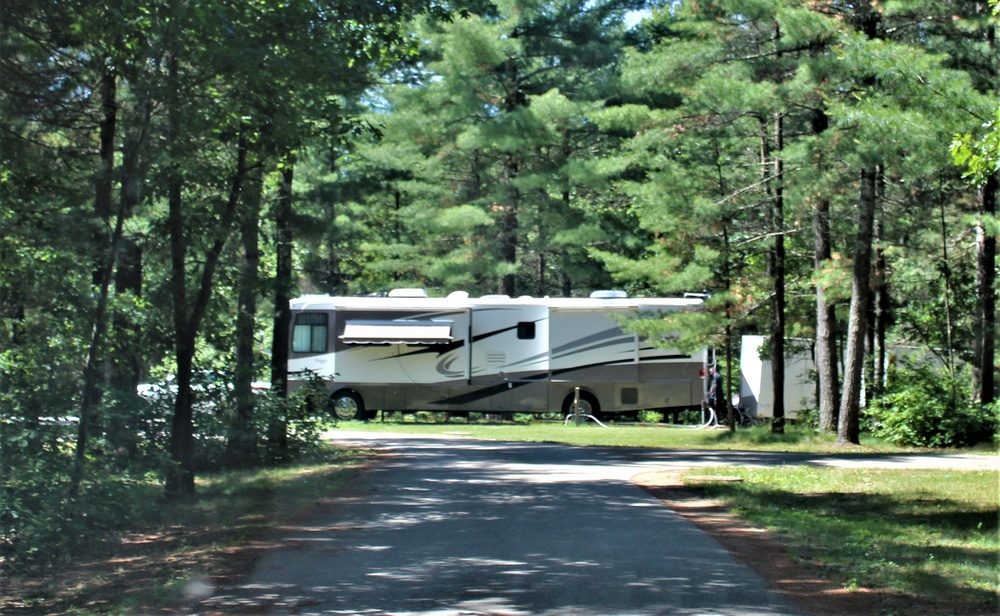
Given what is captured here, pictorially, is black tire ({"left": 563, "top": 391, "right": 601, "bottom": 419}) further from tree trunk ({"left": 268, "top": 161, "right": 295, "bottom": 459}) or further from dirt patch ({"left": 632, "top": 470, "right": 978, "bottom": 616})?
dirt patch ({"left": 632, "top": 470, "right": 978, "bottom": 616})

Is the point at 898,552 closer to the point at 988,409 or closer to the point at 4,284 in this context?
the point at 4,284

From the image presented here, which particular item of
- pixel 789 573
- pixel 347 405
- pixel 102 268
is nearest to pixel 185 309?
pixel 102 268

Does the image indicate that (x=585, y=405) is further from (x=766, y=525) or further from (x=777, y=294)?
(x=766, y=525)

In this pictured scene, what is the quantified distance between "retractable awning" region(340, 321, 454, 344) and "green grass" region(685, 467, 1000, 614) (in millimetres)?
12893

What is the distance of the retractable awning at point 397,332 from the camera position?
2617cm

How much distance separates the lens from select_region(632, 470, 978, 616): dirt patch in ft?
21.5

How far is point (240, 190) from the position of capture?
11.0 metres

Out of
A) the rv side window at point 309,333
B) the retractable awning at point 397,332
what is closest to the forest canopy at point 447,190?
the retractable awning at point 397,332

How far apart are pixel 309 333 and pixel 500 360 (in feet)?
16.1

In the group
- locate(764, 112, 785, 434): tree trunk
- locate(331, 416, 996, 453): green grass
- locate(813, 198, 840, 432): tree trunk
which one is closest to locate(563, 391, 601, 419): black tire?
locate(331, 416, 996, 453): green grass

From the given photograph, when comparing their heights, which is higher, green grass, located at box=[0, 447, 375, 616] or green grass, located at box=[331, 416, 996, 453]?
green grass, located at box=[331, 416, 996, 453]

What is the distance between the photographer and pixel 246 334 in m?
12.6

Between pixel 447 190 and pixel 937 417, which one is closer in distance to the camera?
pixel 937 417

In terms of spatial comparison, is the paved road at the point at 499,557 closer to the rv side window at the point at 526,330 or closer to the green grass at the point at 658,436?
the green grass at the point at 658,436
